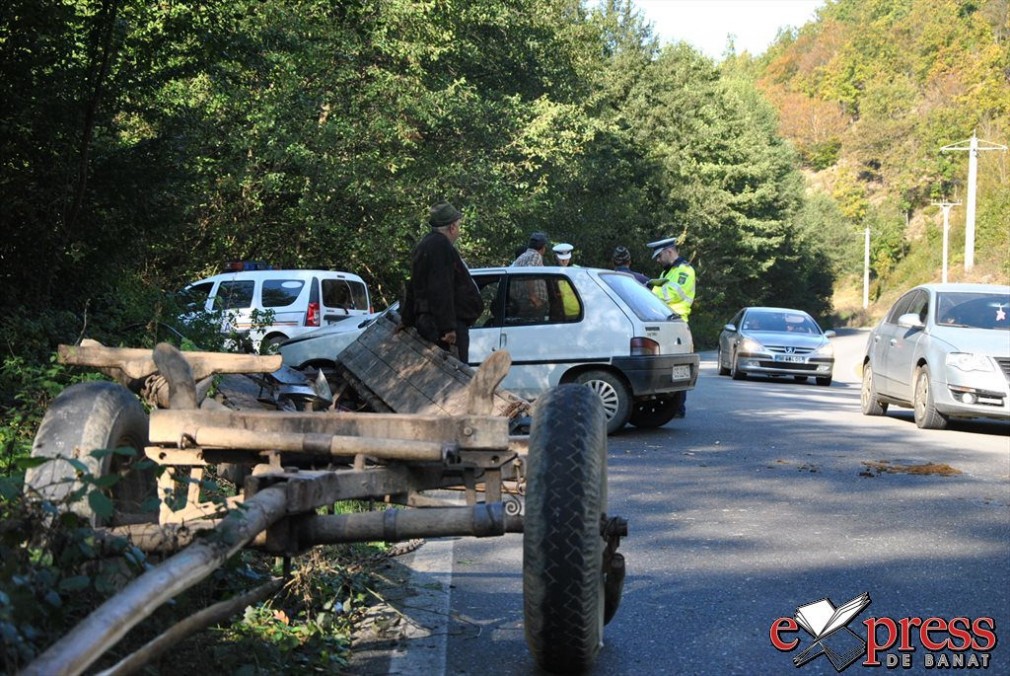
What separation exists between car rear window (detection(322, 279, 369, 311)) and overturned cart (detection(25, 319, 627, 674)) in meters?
16.6

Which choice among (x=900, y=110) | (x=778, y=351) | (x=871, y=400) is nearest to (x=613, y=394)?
(x=871, y=400)

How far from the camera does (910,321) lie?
15180 mm

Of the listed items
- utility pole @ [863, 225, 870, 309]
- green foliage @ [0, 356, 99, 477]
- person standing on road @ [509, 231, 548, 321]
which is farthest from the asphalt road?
utility pole @ [863, 225, 870, 309]

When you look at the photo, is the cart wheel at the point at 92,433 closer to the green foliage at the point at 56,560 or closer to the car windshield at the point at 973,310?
the green foliage at the point at 56,560

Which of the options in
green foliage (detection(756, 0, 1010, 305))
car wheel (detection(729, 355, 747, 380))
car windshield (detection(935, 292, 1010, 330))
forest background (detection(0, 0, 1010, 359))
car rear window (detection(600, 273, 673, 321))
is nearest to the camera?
forest background (detection(0, 0, 1010, 359))

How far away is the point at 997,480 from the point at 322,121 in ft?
62.7

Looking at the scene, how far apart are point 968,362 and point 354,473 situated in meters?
11.0

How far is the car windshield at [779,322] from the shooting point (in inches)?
988

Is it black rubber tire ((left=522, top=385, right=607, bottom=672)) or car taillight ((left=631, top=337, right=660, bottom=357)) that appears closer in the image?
black rubber tire ((left=522, top=385, right=607, bottom=672))

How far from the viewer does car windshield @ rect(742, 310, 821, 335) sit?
82.3ft

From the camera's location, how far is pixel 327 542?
4250 mm

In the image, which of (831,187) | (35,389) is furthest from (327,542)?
(831,187)

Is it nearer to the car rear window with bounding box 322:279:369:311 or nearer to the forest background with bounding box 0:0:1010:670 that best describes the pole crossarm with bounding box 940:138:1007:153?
the forest background with bounding box 0:0:1010:670

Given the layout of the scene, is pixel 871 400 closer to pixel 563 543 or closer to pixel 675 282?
pixel 675 282
